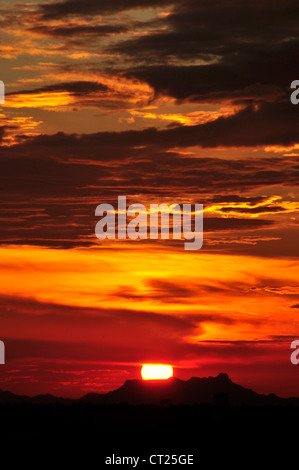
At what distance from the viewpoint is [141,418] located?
53.8 meters

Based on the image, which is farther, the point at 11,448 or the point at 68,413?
the point at 68,413

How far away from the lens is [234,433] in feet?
168

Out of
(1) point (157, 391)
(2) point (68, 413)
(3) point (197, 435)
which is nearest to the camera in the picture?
(3) point (197, 435)

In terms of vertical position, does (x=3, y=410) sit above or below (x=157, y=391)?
below

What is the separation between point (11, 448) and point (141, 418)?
9.26 metres
